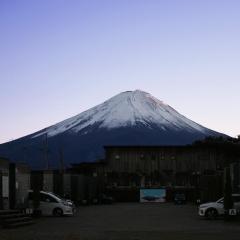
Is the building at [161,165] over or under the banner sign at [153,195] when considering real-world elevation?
over

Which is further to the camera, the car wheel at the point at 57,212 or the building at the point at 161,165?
the building at the point at 161,165

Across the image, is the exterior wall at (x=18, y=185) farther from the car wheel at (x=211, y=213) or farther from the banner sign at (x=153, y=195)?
the banner sign at (x=153, y=195)

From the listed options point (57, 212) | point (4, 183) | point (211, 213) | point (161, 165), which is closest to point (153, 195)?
point (161, 165)

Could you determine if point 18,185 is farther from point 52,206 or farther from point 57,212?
point 57,212

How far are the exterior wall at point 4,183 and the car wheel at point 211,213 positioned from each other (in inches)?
459

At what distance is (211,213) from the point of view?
38.3 metres

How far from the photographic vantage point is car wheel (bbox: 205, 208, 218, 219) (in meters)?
38.2

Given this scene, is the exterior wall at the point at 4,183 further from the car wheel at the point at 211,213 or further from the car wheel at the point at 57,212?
the car wheel at the point at 211,213

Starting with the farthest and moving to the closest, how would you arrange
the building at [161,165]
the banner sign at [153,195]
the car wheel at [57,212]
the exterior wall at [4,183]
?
1. the building at [161,165]
2. the banner sign at [153,195]
3. the car wheel at [57,212]
4. the exterior wall at [4,183]

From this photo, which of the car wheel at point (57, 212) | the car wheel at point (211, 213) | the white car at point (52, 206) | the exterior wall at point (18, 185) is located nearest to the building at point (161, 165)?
the exterior wall at point (18, 185)

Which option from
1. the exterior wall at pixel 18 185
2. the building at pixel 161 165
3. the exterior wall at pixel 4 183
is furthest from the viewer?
the building at pixel 161 165

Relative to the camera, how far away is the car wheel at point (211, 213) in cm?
3825

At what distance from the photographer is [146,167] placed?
3506 inches

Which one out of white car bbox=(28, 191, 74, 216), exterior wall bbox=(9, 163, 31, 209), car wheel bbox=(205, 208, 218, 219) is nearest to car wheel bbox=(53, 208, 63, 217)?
white car bbox=(28, 191, 74, 216)
